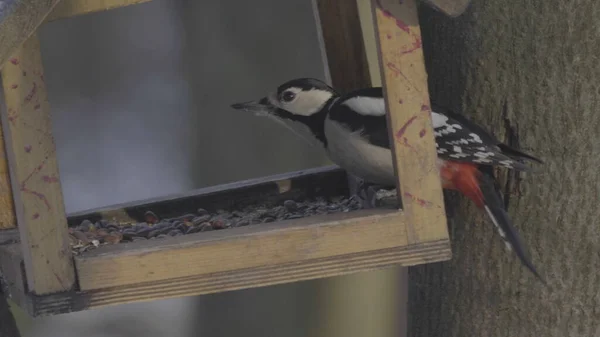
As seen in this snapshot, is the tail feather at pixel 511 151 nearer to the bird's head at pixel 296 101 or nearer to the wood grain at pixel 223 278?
the wood grain at pixel 223 278

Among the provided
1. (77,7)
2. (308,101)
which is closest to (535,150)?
(308,101)

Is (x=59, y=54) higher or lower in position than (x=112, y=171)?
higher

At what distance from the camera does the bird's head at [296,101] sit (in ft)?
10.2

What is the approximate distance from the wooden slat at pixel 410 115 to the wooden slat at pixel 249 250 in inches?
1.8

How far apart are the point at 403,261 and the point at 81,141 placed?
4.85m

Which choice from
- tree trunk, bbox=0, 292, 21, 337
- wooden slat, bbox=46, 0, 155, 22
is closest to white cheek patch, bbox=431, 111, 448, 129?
wooden slat, bbox=46, 0, 155, 22

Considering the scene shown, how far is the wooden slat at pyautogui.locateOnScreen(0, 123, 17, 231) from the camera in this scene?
8.58 feet

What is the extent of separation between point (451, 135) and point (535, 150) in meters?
0.24

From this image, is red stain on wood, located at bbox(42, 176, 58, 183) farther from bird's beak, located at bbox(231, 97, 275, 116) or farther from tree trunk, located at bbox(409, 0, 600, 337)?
tree trunk, located at bbox(409, 0, 600, 337)

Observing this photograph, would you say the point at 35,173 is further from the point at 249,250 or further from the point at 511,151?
the point at 511,151

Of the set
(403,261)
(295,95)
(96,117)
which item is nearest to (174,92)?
(96,117)

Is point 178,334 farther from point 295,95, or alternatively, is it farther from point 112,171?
point 295,95

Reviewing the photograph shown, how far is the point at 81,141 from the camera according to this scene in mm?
6824

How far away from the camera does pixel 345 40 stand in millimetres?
3312
